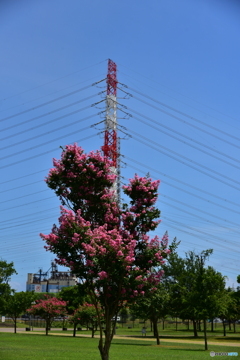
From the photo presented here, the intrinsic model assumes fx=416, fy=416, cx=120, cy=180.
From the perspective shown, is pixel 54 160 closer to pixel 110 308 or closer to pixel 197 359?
pixel 110 308

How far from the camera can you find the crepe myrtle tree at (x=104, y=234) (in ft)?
49.0

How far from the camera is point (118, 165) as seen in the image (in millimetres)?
58625

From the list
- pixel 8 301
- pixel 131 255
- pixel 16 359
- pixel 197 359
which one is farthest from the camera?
pixel 8 301

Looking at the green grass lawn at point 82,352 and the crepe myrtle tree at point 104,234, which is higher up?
the crepe myrtle tree at point 104,234

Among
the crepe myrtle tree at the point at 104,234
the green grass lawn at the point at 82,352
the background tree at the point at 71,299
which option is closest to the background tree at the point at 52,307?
the background tree at the point at 71,299

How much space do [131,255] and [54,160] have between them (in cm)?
518

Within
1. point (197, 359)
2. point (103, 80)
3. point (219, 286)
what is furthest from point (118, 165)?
point (197, 359)

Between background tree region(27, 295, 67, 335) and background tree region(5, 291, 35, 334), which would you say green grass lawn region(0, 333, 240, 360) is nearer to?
background tree region(27, 295, 67, 335)

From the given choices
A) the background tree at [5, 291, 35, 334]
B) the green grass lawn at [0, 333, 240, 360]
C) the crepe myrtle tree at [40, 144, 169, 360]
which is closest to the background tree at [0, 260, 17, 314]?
the background tree at [5, 291, 35, 334]

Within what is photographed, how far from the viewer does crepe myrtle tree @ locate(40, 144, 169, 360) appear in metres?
14.9

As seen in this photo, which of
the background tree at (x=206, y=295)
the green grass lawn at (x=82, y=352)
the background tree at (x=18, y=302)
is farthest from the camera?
the background tree at (x=18, y=302)

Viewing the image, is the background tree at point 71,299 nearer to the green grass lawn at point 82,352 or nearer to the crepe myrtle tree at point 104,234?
the green grass lawn at point 82,352

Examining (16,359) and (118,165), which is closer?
(16,359)

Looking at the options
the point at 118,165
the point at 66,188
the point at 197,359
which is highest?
the point at 118,165
